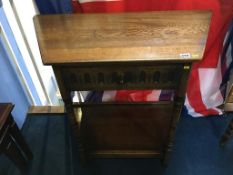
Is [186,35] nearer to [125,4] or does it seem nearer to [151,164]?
[125,4]

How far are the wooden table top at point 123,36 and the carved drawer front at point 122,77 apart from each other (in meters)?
0.05

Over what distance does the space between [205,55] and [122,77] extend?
0.63 metres

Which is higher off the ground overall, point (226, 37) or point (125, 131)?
point (226, 37)

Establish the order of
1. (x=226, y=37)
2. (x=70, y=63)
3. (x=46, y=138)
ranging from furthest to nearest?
1. (x=46, y=138)
2. (x=226, y=37)
3. (x=70, y=63)

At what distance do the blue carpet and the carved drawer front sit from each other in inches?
22.7

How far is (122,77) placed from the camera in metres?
0.83

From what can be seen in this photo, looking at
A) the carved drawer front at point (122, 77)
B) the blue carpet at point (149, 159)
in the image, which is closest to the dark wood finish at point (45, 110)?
the blue carpet at point (149, 159)

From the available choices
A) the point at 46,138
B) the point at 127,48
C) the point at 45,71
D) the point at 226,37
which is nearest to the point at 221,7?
the point at 226,37

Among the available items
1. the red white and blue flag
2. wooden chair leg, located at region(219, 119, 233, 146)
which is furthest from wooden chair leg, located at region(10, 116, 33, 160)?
wooden chair leg, located at region(219, 119, 233, 146)

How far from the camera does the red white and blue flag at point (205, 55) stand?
1.10 metres

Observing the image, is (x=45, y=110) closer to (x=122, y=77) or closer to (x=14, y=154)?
(x=14, y=154)

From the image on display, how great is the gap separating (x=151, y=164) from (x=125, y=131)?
0.73 ft

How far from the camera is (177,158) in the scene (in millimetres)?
1297

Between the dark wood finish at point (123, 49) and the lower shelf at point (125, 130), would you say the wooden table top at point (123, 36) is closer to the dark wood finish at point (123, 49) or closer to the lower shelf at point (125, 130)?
the dark wood finish at point (123, 49)
